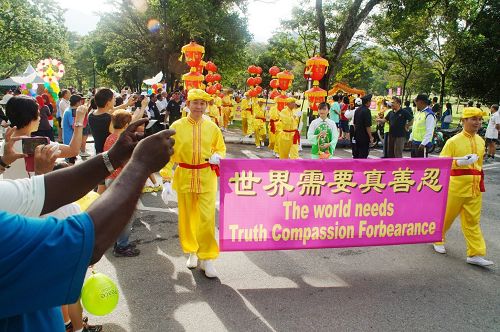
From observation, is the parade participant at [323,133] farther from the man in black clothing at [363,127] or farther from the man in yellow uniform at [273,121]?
the man in yellow uniform at [273,121]

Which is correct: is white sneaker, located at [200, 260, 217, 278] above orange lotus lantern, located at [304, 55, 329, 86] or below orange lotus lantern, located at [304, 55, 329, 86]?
below

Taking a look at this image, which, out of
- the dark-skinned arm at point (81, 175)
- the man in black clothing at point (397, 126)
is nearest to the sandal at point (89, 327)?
the dark-skinned arm at point (81, 175)

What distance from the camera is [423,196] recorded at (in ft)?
14.9

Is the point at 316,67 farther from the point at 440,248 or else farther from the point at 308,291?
the point at 308,291

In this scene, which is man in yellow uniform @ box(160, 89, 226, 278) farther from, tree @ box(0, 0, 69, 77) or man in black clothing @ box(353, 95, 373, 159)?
tree @ box(0, 0, 69, 77)

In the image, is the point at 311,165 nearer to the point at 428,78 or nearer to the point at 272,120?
the point at 272,120

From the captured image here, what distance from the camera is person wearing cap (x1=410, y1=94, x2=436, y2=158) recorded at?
777 cm

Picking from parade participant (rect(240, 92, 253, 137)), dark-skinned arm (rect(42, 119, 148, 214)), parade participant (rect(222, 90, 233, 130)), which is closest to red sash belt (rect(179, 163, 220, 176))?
dark-skinned arm (rect(42, 119, 148, 214))

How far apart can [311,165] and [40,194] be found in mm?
3107

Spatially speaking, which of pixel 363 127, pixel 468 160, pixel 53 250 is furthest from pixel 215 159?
pixel 363 127

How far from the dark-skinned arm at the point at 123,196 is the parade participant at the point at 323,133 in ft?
18.4

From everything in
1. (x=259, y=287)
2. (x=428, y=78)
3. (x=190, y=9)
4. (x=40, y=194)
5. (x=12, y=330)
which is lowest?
(x=259, y=287)

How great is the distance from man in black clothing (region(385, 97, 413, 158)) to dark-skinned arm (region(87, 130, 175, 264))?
863 cm

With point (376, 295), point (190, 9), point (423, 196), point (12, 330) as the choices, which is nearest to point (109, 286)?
point (12, 330)
